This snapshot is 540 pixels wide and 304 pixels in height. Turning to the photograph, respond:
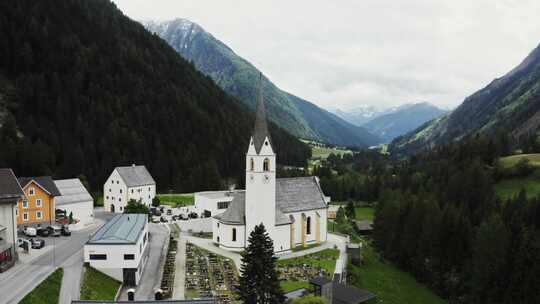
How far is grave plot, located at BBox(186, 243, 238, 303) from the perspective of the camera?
43834 millimetres

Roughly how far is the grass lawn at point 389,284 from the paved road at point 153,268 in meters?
24.2

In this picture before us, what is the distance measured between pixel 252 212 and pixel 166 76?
111548 millimetres

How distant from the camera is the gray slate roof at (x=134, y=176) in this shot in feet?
294

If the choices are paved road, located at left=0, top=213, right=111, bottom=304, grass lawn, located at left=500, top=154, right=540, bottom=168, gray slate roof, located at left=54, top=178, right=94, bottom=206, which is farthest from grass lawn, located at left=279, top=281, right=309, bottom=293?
grass lawn, located at left=500, top=154, right=540, bottom=168

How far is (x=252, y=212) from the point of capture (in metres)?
58.7

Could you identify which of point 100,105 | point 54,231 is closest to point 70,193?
point 54,231

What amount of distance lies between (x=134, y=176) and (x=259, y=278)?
59.4 m

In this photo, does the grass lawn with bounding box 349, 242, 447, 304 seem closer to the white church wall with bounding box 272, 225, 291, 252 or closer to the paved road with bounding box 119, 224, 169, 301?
the white church wall with bounding box 272, 225, 291, 252

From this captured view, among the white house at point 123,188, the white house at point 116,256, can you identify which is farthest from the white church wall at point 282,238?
the white house at point 123,188

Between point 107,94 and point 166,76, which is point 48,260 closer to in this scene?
point 107,94

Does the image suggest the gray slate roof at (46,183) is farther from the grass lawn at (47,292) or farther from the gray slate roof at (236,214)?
the grass lawn at (47,292)

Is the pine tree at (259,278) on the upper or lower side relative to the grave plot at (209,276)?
upper

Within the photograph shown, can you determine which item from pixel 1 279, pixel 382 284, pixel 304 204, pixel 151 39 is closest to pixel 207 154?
pixel 151 39

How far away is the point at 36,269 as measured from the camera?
41125 mm
